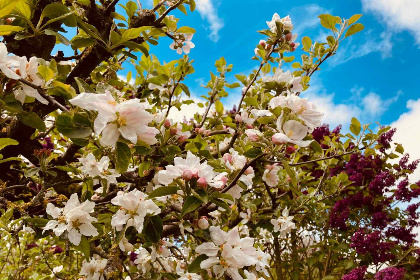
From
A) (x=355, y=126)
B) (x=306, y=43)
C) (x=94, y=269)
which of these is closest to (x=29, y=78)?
(x=94, y=269)

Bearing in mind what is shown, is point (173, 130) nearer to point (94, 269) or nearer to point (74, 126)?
point (74, 126)

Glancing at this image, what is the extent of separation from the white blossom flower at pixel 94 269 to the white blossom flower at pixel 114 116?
1.43 metres

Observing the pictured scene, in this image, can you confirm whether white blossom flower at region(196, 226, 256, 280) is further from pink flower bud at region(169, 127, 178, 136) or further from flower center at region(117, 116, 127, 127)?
flower center at region(117, 116, 127, 127)

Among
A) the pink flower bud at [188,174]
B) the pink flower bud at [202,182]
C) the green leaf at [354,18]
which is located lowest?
the pink flower bud at [202,182]

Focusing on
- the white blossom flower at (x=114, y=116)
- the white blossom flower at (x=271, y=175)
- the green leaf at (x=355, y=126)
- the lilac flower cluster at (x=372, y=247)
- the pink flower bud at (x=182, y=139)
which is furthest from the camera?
the lilac flower cluster at (x=372, y=247)

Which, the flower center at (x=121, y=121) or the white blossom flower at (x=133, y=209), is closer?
the flower center at (x=121, y=121)

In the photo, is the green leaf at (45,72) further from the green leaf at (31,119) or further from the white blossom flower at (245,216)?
the white blossom flower at (245,216)

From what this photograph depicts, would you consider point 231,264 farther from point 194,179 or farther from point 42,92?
point 42,92

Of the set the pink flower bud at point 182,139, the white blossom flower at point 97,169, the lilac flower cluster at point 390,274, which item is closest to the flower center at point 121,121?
the pink flower bud at point 182,139

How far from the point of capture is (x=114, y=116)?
0.88m

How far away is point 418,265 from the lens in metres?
3.98

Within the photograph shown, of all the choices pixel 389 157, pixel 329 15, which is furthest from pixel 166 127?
pixel 389 157

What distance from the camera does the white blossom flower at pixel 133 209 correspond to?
1271 mm

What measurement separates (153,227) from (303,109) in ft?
2.36
